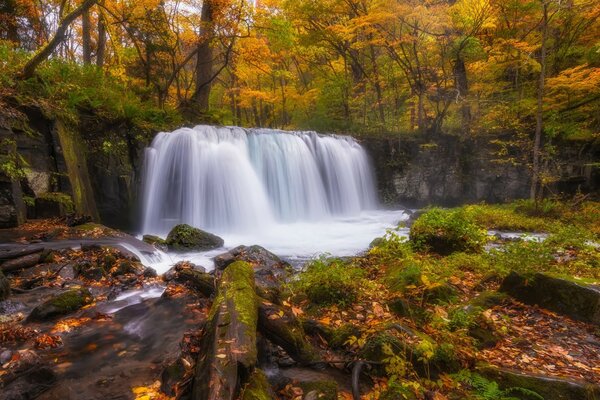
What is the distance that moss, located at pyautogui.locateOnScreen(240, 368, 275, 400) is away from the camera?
2.36 m

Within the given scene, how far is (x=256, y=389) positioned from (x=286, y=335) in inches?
35.2

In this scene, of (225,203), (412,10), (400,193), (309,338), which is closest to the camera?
(309,338)

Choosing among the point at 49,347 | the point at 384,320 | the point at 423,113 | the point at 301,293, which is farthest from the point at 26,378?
the point at 423,113

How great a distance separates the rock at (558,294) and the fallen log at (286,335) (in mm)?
2937

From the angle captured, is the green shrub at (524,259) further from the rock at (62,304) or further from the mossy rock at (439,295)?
the rock at (62,304)

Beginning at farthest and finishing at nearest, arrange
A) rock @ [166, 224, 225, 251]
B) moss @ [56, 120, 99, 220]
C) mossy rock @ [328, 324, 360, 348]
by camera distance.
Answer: moss @ [56, 120, 99, 220] < rock @ [166, 224, 225, 251] < mossy rock @ [328, 324, 360, 348]

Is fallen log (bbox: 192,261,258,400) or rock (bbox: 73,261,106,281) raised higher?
fallen log (bbox: 192,261,258,400)

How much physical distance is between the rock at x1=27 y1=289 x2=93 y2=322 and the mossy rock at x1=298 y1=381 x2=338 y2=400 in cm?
355

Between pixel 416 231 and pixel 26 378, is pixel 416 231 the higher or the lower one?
the higher one

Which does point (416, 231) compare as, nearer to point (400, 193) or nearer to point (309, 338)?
point (309, 338)

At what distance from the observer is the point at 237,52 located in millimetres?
16156

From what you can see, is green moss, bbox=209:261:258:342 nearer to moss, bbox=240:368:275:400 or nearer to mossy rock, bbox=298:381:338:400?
moss, bbox=240:368:275:400

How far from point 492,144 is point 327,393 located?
1748 cm

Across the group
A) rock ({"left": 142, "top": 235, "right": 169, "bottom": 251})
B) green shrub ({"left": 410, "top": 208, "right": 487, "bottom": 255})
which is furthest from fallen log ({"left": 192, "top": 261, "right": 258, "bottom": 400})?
rock ({"left": 142, "top": 235, "right": 169, "bottom": 251})
